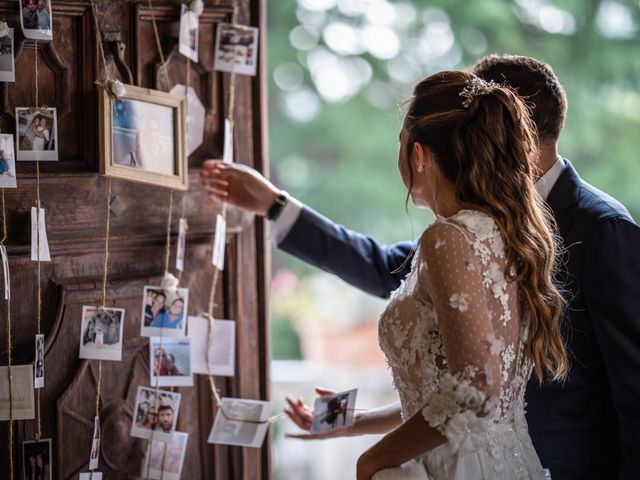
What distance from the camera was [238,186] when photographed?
1768mm

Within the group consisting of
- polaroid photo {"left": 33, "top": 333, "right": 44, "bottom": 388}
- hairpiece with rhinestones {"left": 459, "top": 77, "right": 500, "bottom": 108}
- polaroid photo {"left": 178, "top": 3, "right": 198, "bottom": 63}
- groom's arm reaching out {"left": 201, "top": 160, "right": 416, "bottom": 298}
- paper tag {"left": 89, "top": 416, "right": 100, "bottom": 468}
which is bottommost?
paper tag {"left": 89, "top": 416, "right": 100, "bottom": 468}

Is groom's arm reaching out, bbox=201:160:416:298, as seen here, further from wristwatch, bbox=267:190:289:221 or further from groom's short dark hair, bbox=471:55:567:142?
groom's short dark hair, bbox=471:55:567:142

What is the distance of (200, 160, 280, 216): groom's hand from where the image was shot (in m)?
1.75

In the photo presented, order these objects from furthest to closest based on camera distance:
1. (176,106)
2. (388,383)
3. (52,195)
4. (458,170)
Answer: (388,383) < (176,106) < (52,195) < (458,170)

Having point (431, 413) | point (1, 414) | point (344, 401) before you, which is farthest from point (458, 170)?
point (1, 414)

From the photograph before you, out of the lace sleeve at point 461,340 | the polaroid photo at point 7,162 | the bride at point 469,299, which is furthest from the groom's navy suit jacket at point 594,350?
the polaroid photo at point 7,162

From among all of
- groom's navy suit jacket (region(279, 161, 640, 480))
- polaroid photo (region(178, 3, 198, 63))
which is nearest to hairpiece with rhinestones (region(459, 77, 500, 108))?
groom's navy suit jacket (region(279, 161, 640, 480))

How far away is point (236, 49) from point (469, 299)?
827 mm

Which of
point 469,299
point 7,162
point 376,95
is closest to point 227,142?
point 7,162

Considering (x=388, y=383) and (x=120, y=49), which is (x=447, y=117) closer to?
(x=120, y=49)

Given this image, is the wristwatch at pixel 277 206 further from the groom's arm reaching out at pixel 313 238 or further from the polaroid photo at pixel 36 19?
the polaroid photo at pixel 36 19

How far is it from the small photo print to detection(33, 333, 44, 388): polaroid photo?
0.78 feet

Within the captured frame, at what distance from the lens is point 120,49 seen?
1587 millimetres

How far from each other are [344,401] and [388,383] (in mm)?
1881
